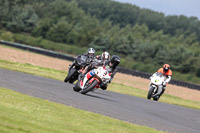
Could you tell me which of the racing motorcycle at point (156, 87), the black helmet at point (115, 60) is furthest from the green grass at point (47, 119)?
the racing motorcycle at point (156, 87)

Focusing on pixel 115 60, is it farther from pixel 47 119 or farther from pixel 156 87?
pixel 47 119

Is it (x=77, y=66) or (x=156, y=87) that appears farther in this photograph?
(x=156, y=87)

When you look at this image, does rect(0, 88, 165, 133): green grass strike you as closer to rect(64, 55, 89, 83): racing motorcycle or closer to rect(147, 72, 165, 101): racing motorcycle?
rect(64, 55, 89, 83): racing motorcycle

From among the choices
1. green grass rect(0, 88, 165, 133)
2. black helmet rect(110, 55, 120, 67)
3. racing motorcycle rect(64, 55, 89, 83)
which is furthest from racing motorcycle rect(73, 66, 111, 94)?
green grass rect(0, 88, 165, 133)

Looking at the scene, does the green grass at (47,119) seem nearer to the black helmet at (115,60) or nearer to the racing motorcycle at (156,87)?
the black helmet at (115,60)

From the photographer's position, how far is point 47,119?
347 inches

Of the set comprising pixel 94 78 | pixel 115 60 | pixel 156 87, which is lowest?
pixel 156 87

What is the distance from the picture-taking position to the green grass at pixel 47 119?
25.8 feet

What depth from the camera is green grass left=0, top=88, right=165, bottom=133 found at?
786 cm

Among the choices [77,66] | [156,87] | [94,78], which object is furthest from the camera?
[156,87]

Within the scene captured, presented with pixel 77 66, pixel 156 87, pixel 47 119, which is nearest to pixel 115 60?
pixel 77 66

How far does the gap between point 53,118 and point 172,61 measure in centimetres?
7872

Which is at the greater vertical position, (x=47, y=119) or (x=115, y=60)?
(x=115, y=60)

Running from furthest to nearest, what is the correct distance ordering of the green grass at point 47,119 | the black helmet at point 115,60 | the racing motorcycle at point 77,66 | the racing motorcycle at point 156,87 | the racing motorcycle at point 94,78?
the racing motorcycle at point 156,87
the black helmet at point 115,60
the racing motorcycle at point 77,66
the racing motorcycle at point 94,78
the green grass at point 47,119
